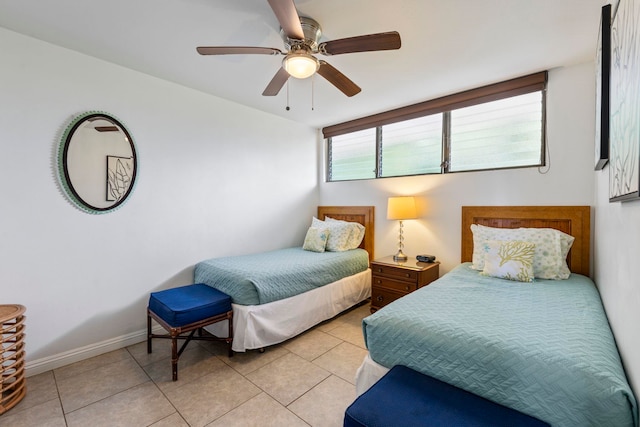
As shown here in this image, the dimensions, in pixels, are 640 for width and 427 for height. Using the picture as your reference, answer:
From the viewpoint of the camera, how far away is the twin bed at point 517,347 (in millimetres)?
1049

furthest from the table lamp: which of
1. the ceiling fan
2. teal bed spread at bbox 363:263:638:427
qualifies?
the ceiling fan

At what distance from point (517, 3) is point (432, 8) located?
1.64 feet

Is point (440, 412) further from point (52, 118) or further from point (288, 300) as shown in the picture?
point (52, 118)

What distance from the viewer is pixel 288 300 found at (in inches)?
105

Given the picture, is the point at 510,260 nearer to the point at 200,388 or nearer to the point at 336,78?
the point at 336,78

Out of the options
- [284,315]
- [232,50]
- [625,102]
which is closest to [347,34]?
[232,50]

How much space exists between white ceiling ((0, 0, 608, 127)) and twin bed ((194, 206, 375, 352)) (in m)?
1.85

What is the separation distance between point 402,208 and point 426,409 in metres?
2.36

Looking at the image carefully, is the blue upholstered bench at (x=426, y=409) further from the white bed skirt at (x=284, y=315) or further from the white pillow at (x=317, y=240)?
the white pillow at (x=317, y=240)

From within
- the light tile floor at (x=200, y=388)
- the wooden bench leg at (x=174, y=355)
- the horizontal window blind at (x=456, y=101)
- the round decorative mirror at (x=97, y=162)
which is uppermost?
the horizontal window blind at (x=456, y=101)

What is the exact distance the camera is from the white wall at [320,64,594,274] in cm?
247

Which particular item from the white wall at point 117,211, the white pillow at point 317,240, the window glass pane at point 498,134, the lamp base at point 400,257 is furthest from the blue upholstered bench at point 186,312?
the window glass pane at point 498,134

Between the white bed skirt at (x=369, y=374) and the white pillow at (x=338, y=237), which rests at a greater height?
the white pillow at (x=338, y=237)

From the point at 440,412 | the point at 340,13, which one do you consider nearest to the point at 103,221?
the point at 340,13
